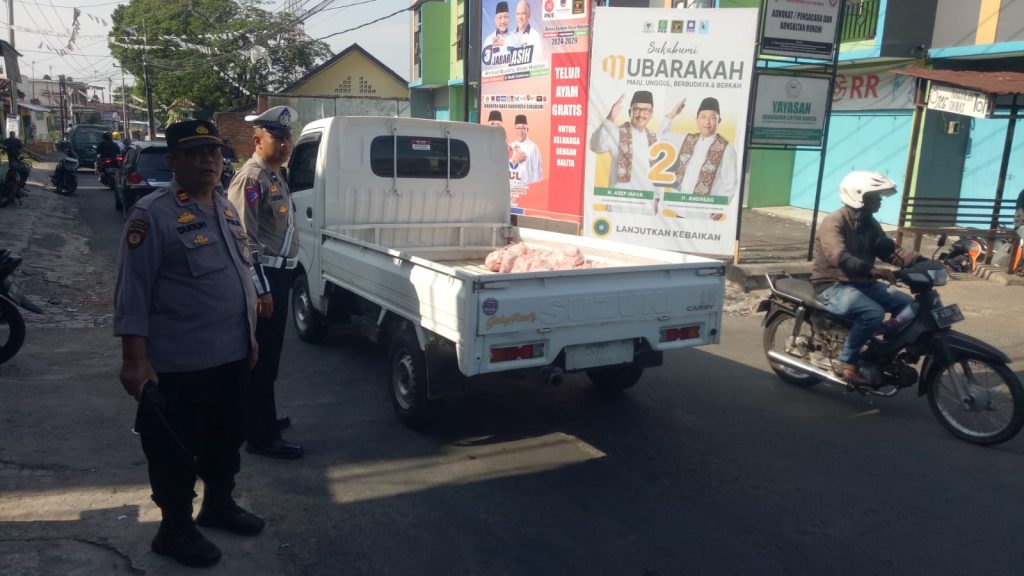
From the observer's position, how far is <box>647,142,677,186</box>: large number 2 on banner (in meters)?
11.1

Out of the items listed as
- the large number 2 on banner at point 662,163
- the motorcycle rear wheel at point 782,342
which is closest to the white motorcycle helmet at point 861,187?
the motorcycle rear wheel at point 782,342

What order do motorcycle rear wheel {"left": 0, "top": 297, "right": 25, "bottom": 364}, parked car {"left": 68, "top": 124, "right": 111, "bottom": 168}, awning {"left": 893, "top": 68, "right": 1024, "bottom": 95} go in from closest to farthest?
motorcycle rear wheel {"left": 0, "top": 297, "right": 25, "bottom": 364} < awning {"left": 893, "top": 68, "right": 1024, "bottom": 95} < parked car {"left": 68, "top": 124, "right": 111, "bottom": 168}

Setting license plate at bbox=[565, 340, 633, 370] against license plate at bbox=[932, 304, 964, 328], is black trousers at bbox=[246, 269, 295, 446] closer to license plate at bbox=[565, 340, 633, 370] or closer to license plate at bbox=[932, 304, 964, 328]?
license plate at bbox=[565, 340, 633, 370]

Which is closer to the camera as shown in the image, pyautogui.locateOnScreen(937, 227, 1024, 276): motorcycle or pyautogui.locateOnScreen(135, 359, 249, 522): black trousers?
pyautogui.locateOnScreen(135, 359, 249, 522): black trousers

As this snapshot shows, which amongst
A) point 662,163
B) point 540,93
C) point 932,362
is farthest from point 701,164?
point 932,362

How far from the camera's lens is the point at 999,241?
12148 millimetres

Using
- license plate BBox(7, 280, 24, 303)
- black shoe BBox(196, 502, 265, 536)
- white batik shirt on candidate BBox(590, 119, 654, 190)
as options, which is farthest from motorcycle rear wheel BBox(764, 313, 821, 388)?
license plate BBox(7, 280, 24, 303)

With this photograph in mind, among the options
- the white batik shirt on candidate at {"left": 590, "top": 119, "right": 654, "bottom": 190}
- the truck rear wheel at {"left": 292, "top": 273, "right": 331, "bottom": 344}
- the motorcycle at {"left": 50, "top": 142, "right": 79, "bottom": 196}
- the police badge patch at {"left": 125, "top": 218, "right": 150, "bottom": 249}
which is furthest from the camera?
the motorcycle at {"left": 50, "top": 142, "right": 79, "bottom": 196}

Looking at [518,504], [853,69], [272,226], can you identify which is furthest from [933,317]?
[853,69]

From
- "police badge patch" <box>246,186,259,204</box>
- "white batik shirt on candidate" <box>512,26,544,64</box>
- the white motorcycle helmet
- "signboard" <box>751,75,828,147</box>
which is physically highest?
"white batik shirt on candidate" <box>512,26,544,64</box>

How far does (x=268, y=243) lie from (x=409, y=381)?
51.6 inches

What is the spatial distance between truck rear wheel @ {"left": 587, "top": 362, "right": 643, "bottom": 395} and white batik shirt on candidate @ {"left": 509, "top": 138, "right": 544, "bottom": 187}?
856cm

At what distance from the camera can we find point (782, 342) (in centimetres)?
658

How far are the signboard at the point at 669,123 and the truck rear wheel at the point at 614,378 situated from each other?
18.1ft
